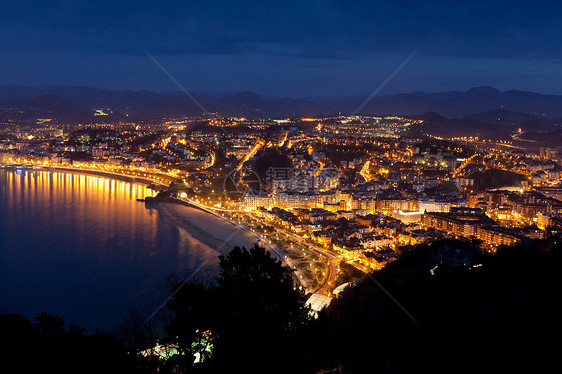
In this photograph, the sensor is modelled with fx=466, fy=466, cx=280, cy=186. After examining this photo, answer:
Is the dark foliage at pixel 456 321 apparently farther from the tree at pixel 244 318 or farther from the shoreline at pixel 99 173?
the shoreline at pixel 99 173

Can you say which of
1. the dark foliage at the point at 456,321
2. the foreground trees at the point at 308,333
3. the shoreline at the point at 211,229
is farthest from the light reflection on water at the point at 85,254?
the dark foliage at the point at 456,321

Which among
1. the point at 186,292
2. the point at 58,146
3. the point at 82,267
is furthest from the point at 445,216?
the point at 58,146

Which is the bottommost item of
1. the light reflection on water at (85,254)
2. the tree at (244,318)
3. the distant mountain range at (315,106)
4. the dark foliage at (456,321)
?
the light reflection on water at (85,254)

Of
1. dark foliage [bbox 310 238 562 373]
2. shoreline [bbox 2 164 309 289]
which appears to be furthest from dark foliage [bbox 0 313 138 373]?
shoreline [bbox 2 164 309 289]

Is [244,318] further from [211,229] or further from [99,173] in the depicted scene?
[99,173]

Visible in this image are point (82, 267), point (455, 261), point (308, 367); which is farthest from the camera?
point (82, 267)

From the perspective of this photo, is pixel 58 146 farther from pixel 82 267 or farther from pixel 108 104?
pixel 108 104

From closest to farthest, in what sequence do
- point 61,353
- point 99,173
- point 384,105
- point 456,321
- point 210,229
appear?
point 61,353 → point 456,321 → point 210,229 → point 99,173 → point 384,105

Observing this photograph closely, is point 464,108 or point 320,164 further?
point 464,108

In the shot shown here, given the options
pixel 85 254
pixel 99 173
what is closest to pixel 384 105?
pixel 99 173
